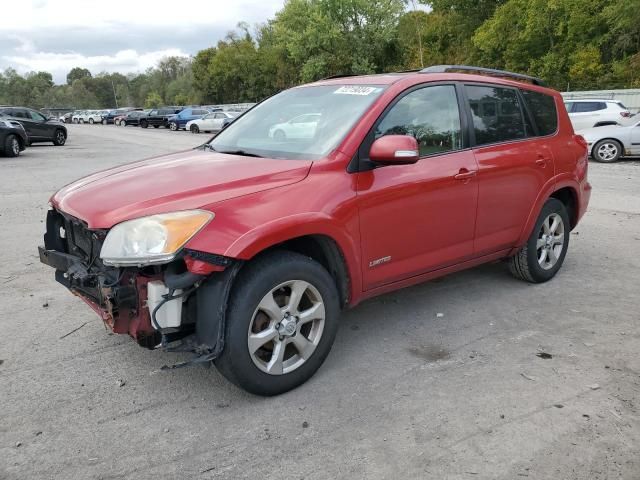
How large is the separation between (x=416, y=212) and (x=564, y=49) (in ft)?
143

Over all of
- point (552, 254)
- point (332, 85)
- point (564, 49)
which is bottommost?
point (552, 254)

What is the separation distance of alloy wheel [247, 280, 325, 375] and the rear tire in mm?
16580

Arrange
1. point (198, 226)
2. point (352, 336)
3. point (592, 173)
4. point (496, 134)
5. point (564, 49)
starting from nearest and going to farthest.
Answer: point (198, 226), point (352, 336), point (496, 134), point (592, 173), point (564, 49)

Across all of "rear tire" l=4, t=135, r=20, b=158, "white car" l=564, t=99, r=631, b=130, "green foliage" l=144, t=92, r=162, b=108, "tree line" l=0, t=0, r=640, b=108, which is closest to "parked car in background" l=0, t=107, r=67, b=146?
Answer: "rear tire" l=4, t=135, r=20, b=158

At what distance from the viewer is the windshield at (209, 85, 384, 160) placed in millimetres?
3457

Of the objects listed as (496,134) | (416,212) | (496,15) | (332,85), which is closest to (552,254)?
(496,134)

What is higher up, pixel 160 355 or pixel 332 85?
pixel 332 85

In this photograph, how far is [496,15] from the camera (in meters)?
44.3

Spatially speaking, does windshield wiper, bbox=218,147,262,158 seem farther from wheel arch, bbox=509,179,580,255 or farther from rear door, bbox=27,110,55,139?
rear door, bbox=27,110,55,139

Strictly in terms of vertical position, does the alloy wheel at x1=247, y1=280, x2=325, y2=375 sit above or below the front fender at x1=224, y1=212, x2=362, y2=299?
below

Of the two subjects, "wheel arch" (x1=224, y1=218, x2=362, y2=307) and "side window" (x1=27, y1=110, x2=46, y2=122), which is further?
"side window" (x1=27, y1=110, x2=46, y2=122)

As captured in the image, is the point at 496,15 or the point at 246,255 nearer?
the point at 246,255

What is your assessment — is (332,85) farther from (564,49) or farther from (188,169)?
(564,49)

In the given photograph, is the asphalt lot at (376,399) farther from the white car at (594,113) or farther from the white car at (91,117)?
the white car at (91,117)
